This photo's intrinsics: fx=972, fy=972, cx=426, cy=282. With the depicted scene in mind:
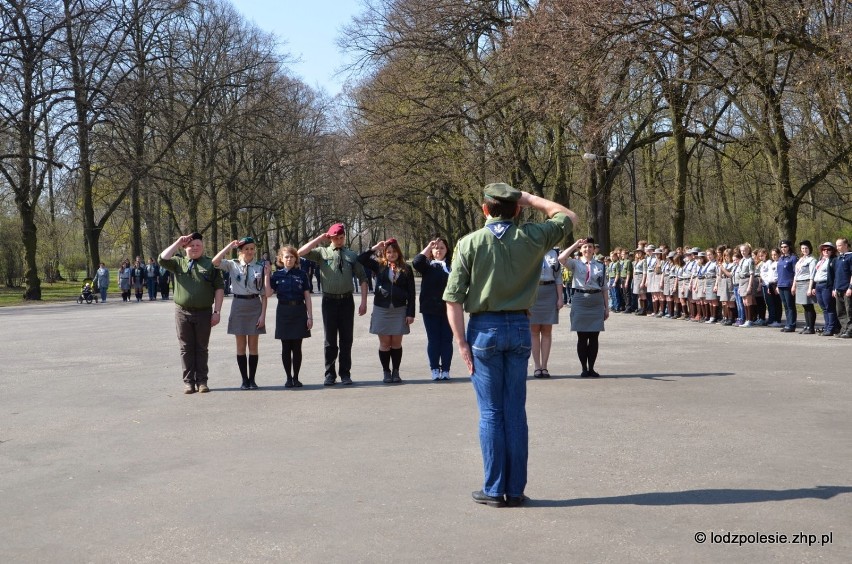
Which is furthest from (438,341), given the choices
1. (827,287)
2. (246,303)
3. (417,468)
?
(827,287)

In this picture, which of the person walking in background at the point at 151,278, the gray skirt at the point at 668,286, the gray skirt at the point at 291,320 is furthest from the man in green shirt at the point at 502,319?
the person walking in background at the point at 151,278

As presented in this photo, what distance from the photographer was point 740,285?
21844 mm

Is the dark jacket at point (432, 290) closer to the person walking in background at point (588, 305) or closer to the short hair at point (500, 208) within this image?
the person walking in background at point (588, 305)

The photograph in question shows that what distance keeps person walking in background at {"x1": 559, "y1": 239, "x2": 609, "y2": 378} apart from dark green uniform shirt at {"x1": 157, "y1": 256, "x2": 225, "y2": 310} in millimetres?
4347

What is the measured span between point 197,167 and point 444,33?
21.7 m

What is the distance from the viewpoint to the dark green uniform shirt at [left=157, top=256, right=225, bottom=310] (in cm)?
1141

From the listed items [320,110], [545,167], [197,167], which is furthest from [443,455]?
[320,110]

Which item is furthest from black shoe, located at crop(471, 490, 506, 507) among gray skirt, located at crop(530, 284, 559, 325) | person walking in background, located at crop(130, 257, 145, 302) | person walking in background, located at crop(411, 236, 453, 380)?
person walking in background, located at crop(130, 257, 145, 302)

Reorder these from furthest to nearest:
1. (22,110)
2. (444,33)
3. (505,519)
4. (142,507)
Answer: (22,110) → (444,33) → (142,507) → (505,519)

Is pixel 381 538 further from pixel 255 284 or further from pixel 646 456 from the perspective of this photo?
pixel 255 284

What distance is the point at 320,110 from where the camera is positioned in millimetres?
62844

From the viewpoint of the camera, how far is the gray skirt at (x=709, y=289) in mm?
22938

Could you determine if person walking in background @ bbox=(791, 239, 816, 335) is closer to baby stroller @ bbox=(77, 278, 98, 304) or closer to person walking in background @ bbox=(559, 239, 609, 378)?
person walking in background @ bbox=(559, 239, 609, 378)

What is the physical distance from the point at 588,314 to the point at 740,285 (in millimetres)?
10969
